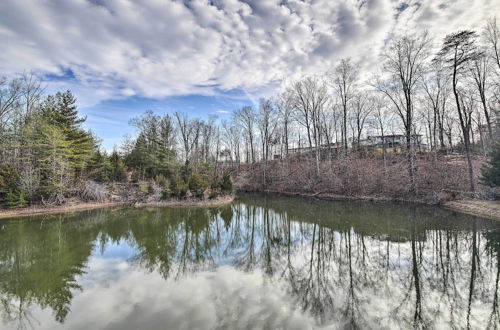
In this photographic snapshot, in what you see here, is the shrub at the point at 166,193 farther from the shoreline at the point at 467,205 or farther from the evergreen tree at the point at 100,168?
the shoreline at the point at 467,205

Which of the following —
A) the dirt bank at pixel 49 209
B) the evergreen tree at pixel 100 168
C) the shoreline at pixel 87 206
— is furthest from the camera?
the evergreen tree at pixel 100 168

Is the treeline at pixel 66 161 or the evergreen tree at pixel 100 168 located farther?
the evergreen tree at pixel 100 168

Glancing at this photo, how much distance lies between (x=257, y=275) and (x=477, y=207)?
48.5 ft

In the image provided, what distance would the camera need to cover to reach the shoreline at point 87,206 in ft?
52.0

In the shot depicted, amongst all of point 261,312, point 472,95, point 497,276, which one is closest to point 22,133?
point 261,312

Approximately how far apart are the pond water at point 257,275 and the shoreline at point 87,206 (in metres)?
5.02

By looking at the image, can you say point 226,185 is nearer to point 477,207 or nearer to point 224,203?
point 224,203

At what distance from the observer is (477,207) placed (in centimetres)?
1312

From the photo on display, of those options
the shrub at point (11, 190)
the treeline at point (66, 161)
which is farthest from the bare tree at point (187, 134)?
the shrub at point (11, 190)

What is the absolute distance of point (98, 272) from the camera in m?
6.99

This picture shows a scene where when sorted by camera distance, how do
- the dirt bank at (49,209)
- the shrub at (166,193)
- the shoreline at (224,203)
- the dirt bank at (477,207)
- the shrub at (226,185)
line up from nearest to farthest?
the dirt bank at (477,207) → the shoreline at (224,203) → the dirt bank at (49,209) → the shrub at (166,193) → the shrub at (226,185)

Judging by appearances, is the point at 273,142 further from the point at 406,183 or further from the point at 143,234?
the point at 143,234

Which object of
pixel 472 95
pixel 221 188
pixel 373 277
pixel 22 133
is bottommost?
pixel 373 277

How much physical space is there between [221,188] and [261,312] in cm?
1849
